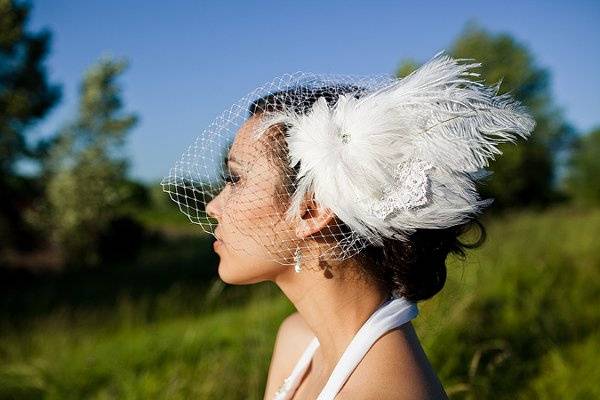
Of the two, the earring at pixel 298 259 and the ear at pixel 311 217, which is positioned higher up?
the ear at pixel 311 217

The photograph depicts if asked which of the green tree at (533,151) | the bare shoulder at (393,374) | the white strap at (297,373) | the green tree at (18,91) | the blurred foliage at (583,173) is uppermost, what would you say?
the green tree at (18,91)

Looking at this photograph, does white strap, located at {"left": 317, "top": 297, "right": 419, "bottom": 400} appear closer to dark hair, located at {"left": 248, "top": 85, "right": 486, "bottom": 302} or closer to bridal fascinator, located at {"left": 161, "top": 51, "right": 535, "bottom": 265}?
dark hair, located at {"left": 248, "top": 85, "right": 486, "bottom": 302}

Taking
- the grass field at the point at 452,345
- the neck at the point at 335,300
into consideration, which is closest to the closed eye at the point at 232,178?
the neck at the point at 335,300

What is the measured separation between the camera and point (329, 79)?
2.21 meters

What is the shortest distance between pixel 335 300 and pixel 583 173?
1417 inches

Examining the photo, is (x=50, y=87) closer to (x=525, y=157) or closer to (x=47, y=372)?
(x=47, y=372)

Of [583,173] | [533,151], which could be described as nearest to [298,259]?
[533,151]

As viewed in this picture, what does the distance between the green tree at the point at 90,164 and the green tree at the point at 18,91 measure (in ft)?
2.34

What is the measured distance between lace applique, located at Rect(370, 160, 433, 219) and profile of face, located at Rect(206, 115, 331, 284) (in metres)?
0.19

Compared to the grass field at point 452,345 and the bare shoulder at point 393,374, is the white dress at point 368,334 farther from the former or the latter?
the grass field at point 452,345

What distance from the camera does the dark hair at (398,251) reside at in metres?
2.05

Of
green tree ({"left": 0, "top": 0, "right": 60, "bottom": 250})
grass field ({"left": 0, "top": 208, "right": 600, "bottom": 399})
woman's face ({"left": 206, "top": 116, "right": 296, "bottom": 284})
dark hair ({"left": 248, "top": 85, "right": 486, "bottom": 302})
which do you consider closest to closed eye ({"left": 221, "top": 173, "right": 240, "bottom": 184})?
woman's face ({"left": 206, "top": 116, "right": 296, "bottom": 284})

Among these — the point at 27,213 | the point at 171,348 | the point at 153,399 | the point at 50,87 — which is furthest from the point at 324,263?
the point at 27,213

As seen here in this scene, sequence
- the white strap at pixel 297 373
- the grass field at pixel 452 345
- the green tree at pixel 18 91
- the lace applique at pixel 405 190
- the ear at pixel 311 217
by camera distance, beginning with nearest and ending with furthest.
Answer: the lace applique at pixel 405 190, the ear at pixel 311 217, the white strap at pixel 297 373, the grass field at pixel 452 345, the green tree at pixel 18 91
